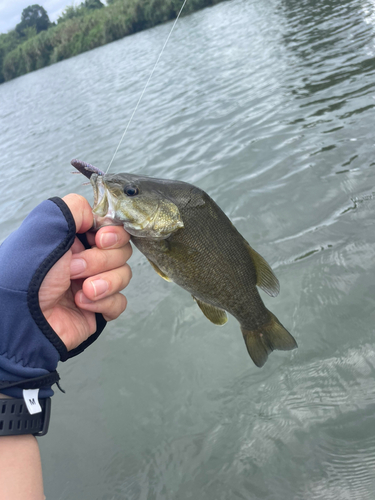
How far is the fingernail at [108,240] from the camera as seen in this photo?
6.60ft

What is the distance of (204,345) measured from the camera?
3627 millimetres

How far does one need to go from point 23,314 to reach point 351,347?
8.28 ft

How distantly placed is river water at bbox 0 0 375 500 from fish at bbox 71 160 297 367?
34.1 inches

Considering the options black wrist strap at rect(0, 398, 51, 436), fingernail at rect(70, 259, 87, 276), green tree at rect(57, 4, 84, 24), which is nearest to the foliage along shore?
green tree at rect(57, 4, 84, 24)

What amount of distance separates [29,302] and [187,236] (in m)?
0.88

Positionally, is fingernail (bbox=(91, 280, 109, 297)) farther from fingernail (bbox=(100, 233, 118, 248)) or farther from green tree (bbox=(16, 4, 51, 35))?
green tree (bbox=(16, 4, 51, 35))

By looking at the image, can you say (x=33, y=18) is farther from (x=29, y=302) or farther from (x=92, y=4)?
(x=29, y=302)

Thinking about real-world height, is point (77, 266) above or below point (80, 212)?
below

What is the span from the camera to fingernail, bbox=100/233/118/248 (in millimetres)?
2012

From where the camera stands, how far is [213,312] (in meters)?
2.37

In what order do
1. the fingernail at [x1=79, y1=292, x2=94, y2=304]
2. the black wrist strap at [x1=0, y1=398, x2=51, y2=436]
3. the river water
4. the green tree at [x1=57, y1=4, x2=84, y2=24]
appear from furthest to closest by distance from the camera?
the green tree at [x1=57, y1=4, x2=84, y2=24]
the river water
the fingernail at [x1=79, y1=292, x2=94, y2=304]
the black wrist strap at [x1=0, y1=398, x2=51, y2=436]

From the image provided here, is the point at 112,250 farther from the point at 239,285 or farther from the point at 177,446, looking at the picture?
the point at 177,446

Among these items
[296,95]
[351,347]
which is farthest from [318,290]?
[296,95]

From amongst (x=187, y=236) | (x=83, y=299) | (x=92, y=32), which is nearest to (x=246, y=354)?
(x=187, y=236)
